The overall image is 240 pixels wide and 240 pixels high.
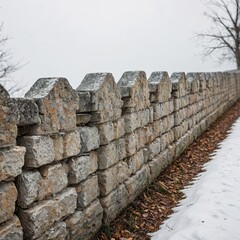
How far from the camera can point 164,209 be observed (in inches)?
181

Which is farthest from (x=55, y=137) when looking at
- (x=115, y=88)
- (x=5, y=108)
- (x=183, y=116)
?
(x=183, y=116)

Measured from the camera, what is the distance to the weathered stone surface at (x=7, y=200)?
2.43 meters

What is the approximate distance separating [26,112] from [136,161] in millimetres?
2432

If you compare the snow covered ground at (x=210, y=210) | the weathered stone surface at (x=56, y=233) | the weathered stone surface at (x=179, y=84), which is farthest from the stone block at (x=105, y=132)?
the weathered stone surface at (x=179, y=84)

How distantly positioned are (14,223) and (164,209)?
2.54 metres

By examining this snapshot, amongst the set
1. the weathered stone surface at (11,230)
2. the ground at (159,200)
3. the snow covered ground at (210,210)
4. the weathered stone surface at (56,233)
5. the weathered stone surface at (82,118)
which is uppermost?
the weathered stone surface at (82,118)

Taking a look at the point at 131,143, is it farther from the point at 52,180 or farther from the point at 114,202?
the point at 52,180

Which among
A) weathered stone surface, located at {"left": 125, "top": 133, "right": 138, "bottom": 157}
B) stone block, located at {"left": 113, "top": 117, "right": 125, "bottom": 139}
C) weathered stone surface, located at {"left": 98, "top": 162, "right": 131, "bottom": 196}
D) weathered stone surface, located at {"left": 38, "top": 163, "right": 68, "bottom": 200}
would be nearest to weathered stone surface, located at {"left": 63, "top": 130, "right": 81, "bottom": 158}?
weathered stone surface, located at {"left": 38, "top": 163, "right": 68, "bottom": 200}

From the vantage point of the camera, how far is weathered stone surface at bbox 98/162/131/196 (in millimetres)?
3824

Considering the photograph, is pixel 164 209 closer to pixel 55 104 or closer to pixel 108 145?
pixel 108 145

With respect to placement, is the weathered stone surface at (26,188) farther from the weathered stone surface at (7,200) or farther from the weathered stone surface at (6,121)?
the weathered stone surface at (6,121)

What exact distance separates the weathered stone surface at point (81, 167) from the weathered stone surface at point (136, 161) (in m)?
0.96

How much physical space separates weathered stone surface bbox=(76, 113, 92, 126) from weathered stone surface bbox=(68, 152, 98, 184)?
0.35m

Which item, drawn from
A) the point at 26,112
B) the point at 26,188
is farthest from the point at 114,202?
the point at 26,112
